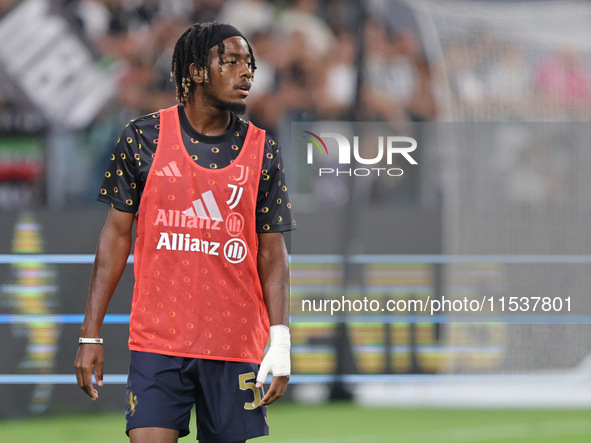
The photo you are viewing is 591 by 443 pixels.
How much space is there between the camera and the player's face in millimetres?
2896

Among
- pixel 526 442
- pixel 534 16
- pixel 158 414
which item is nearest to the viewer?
pixel 158 414

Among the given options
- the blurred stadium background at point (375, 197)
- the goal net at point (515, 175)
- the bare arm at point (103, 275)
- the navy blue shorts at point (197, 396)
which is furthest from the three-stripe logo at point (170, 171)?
the goal net at point (515, 175)

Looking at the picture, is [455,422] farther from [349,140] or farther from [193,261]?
[193,261]

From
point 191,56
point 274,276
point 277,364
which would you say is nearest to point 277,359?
point 277,364

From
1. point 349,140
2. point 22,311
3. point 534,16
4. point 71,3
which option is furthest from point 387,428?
point 71,3

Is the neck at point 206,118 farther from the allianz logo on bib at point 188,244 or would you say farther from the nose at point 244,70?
the allianz logo on bib at point 188,244

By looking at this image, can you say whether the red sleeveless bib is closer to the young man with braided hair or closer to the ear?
the young man with braided hair

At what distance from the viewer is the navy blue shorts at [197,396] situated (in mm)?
2799

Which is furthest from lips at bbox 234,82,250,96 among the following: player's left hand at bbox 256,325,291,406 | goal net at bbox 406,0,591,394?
goal net at bbox 406,0,591,394

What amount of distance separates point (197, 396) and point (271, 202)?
58cm

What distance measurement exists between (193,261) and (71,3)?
329cm

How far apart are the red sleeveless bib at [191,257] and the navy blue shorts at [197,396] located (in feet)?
0.12

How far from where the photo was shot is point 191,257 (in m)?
2.86

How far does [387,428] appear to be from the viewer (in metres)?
5.57
